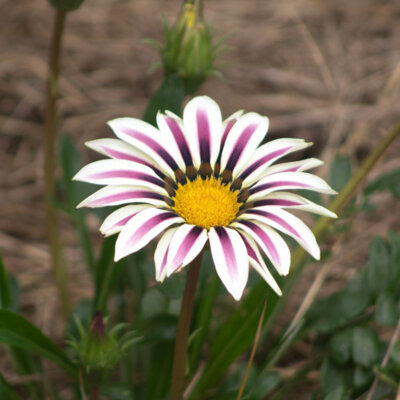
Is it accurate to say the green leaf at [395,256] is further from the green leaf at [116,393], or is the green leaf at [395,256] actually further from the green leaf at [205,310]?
the green leaf at [116,393]

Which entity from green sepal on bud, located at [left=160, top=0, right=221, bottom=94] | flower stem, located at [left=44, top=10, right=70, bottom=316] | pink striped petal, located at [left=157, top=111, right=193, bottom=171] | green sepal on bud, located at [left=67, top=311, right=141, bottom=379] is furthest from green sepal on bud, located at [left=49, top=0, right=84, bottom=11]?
green sepal on bud, located at [left=67, top=311, right=141, bottom=379]

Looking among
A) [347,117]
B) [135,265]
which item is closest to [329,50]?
[347,117]

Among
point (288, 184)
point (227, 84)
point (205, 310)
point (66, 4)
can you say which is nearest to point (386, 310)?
point (205, 310)

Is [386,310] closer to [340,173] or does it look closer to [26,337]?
[340,173]

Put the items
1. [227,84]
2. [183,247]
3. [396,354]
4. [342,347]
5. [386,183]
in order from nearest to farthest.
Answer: [183,247], [396,354], [342,347], [386,183], [227,84]

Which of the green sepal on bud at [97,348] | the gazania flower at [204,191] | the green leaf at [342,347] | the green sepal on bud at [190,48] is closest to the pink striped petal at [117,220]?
the gazania flower at [204,191]

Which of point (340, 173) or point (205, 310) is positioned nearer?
point (205, 310)
